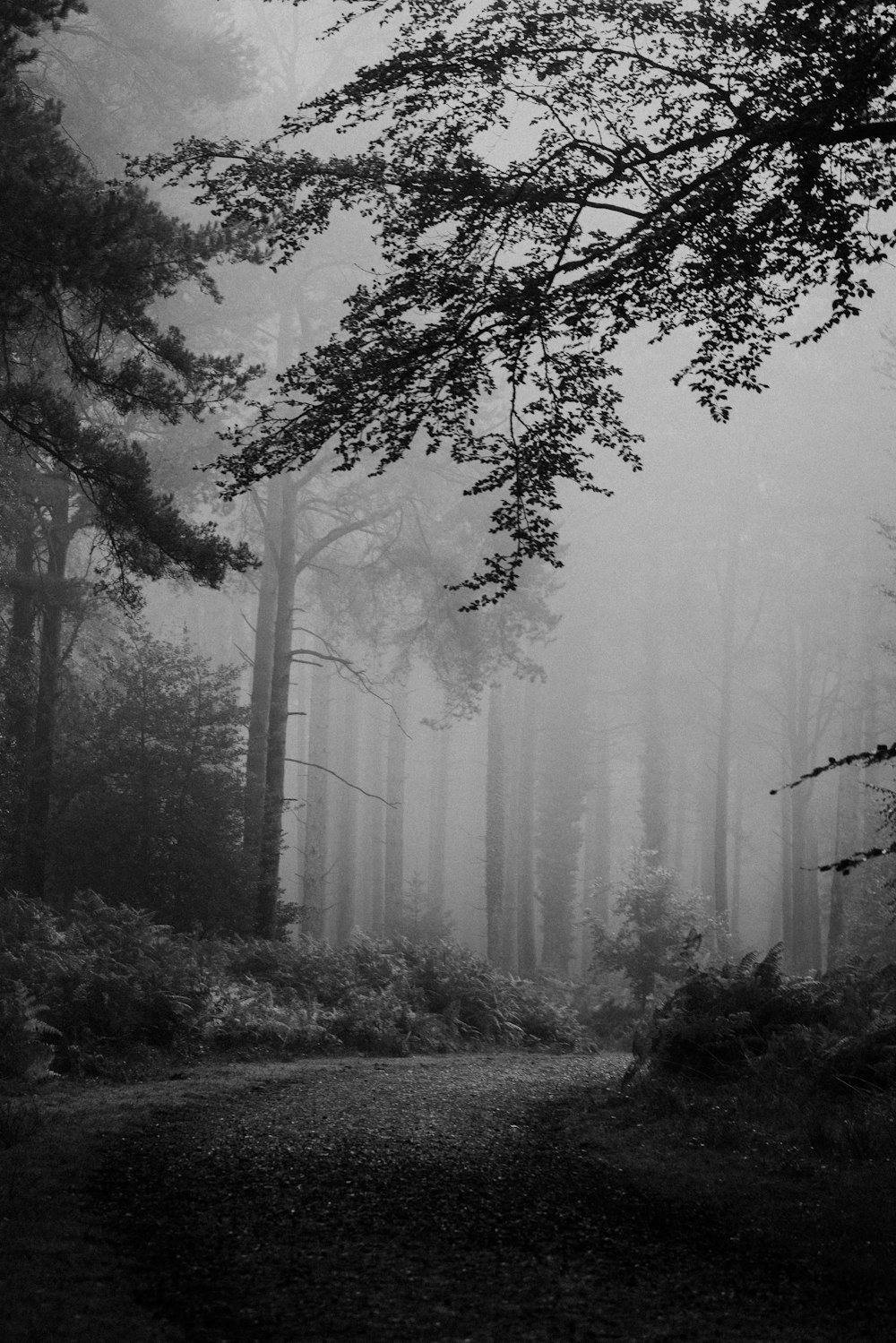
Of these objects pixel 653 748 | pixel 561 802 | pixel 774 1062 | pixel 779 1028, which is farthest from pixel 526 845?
pixel 774 1062

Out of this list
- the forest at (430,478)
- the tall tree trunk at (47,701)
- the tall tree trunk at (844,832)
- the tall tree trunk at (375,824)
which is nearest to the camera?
the forest at (430,478)

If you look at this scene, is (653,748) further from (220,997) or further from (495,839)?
(220,997)

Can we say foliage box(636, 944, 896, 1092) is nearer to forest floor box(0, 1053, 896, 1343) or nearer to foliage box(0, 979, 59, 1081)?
forest floor box(0, 1053, 896, 1343)

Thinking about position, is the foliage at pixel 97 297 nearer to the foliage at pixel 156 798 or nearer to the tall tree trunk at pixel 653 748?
the foliage at pixel 156 798

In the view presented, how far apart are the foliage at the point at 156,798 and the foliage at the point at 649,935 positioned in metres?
7.93

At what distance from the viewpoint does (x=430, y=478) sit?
22.0m

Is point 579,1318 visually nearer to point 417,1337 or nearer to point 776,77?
point 417,1337

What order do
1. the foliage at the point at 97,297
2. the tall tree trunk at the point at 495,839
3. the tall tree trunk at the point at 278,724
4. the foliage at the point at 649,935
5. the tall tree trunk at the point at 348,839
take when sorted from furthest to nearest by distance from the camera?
the tall tree trunk at the point at 348,839
the tall tree trunk at the point at 495,839
the foliage at the point at 649,935
the tall tree trunk at the point at 278,724
the foliage at the point at 97,297

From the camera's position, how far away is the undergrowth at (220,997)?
9.31 meters

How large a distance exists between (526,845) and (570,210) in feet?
85.9

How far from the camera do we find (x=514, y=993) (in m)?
16.6

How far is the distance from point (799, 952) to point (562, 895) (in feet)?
21.9

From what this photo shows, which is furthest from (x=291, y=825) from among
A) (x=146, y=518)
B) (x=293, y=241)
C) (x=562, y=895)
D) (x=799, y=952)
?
(x=293, y=241)

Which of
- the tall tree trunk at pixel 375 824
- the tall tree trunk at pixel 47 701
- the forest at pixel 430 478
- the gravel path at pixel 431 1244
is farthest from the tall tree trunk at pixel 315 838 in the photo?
the gravel path at pixel 431 1244
